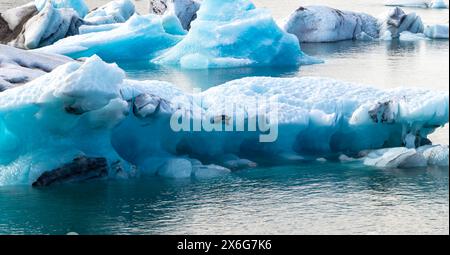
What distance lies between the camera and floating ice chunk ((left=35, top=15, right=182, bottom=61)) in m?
27.4

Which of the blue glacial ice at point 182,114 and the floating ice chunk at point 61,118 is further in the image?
the blue glacial ice at point 182,114

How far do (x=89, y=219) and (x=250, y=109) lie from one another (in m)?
3.95

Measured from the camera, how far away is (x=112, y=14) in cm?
3450

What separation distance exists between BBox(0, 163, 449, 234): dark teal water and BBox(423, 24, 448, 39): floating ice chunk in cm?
2111

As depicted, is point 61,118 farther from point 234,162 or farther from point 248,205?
point 234,162

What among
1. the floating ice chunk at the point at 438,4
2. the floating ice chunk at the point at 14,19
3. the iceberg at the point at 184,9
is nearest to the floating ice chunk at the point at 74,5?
the iceberg at the point at 184,9

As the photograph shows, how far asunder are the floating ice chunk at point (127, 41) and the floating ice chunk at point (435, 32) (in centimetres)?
1057

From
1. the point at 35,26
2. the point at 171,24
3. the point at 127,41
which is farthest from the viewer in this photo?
the point at 171,24

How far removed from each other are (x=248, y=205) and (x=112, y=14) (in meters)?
23.6

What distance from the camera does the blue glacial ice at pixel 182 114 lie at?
39.9 ft

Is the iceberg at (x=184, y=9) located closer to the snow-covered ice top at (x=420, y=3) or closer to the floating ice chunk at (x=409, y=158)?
the snow-covered ice top at (x=420, y=3)

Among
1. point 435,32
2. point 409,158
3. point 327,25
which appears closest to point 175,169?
point 409,158

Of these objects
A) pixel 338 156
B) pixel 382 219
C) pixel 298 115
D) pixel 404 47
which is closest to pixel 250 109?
pixel 298 115

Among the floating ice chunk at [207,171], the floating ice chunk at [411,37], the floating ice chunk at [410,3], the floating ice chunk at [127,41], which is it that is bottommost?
the floating ice chunk at [411,37]
